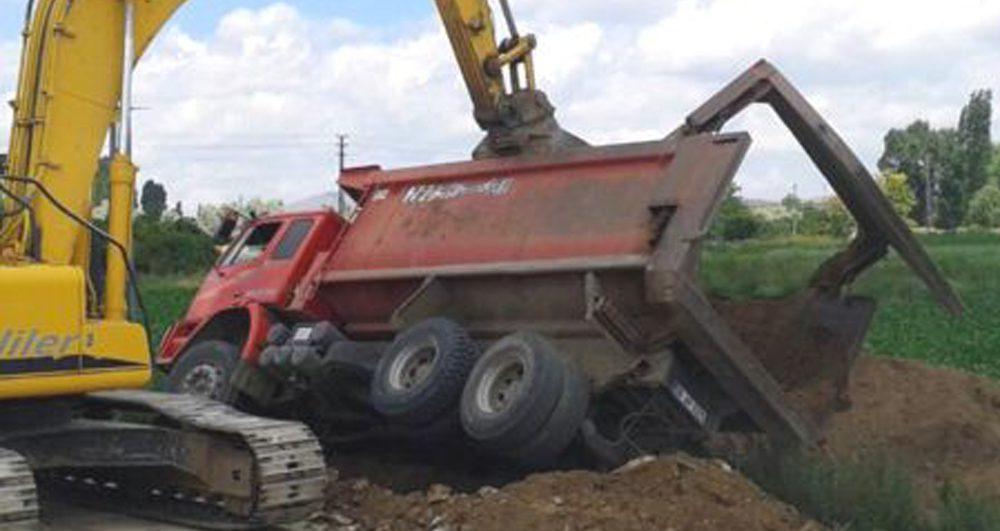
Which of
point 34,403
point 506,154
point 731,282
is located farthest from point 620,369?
point 731,282

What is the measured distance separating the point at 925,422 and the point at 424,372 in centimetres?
412

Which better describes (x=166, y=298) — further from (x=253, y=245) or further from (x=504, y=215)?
(x=504, y=215)

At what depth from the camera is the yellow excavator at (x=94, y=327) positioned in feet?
29.0

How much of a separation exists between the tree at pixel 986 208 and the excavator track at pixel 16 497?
95.9m

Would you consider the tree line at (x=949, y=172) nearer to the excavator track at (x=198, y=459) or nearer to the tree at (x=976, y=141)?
the tree at (x=976, y=141)

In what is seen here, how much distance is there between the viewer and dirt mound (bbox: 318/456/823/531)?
27.8ft

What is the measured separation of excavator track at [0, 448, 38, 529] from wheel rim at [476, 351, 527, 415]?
3.09 meters

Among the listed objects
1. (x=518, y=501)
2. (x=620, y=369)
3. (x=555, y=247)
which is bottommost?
(x=518, y=501)

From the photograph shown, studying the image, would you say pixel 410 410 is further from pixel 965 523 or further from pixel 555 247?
pixel 965 523

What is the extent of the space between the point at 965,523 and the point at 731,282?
652 centimetres

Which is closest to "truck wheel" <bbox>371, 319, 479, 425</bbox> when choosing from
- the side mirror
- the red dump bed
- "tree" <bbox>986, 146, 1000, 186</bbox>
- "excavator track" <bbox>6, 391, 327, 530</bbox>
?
the red dump bed

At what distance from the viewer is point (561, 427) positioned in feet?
32.1

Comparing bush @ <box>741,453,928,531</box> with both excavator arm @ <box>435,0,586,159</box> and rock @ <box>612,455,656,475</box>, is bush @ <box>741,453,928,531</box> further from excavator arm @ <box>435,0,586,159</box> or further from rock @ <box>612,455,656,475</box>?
excavator arm @ <box>435,0,586,159</box>

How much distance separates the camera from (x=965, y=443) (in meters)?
11.5
